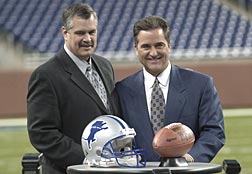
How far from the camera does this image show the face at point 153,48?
3680mm

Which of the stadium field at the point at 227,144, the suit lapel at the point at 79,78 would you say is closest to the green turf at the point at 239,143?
the stadium field at the point at 227,144

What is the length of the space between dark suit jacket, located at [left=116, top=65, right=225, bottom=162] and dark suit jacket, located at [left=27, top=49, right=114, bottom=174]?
0.27 metres

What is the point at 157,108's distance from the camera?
389 cm

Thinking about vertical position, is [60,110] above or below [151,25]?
below

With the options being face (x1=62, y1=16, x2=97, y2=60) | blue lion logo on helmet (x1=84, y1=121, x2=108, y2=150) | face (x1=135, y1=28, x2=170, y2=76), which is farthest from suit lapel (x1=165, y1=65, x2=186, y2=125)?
blue lion logo on helmet (x1=84, y1=121, x2=108, y2=150)

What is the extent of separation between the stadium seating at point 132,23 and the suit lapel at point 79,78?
11.0m

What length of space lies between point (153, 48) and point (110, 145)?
0.66 metres

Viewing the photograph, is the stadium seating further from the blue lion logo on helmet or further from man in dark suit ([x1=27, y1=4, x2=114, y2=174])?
the blue lion logo on helmet

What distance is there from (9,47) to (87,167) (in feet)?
42.3

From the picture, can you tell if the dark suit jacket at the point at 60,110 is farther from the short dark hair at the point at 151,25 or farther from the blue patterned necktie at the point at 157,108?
the short dark hair at the point at 151,25

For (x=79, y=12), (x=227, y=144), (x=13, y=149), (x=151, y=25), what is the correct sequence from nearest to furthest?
(x=151, y=25) → (x=79, y=12) → (x=13, y=149) → (x=227, y=144)

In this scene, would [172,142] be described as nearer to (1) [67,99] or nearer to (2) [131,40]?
(1) [67,99]

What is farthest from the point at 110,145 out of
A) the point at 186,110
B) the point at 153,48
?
the point at 186,110

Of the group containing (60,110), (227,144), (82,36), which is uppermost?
(82,36)
